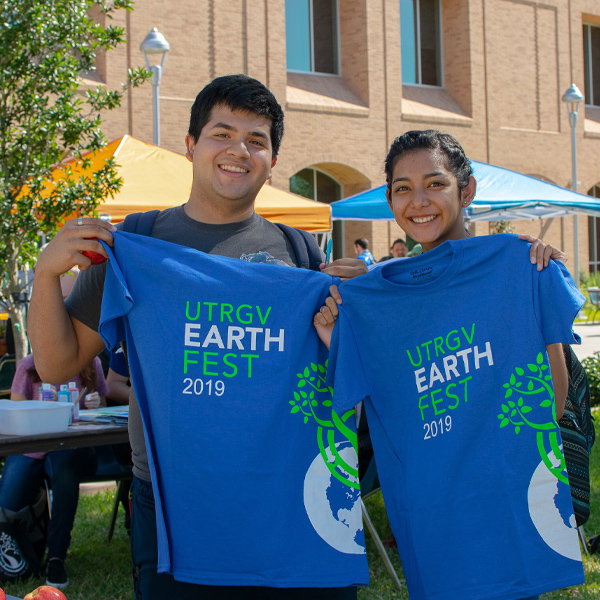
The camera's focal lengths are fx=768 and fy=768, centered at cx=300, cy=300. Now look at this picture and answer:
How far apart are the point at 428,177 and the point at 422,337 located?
53 cm

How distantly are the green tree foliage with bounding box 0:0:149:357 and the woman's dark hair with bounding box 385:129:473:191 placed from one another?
4523mm

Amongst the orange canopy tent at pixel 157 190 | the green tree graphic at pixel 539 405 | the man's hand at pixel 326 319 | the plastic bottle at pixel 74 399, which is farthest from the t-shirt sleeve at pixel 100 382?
the green tree graphic at pixel 539 405

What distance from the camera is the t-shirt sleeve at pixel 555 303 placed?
7.53 ft

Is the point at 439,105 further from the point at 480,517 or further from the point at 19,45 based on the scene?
the point at 480,517

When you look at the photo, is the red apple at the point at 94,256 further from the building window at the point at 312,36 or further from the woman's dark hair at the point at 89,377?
the building window at the point at 312,36

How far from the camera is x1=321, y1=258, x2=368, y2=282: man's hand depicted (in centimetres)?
246

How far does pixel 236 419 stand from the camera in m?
2.22

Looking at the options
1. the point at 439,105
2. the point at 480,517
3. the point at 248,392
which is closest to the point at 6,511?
the point at 248,392

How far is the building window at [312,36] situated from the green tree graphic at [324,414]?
18117 mm

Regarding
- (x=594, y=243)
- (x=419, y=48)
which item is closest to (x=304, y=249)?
(x=419, y=48)

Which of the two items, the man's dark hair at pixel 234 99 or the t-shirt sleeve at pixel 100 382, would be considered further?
the t-shirt sleeve at pixel 100 382

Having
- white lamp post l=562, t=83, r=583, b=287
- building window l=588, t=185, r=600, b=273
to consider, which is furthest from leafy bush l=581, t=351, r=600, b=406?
building window l=588, t=185, r=600, b=273

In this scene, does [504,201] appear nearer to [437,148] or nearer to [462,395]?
[437,148]

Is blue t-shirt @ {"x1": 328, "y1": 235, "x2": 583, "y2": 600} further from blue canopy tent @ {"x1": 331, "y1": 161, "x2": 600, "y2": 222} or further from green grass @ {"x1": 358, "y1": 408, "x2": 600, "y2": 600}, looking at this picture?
blue canopy tent @ {"x1": 331, "y1": 161, "x2": 600, "y2": 222}
